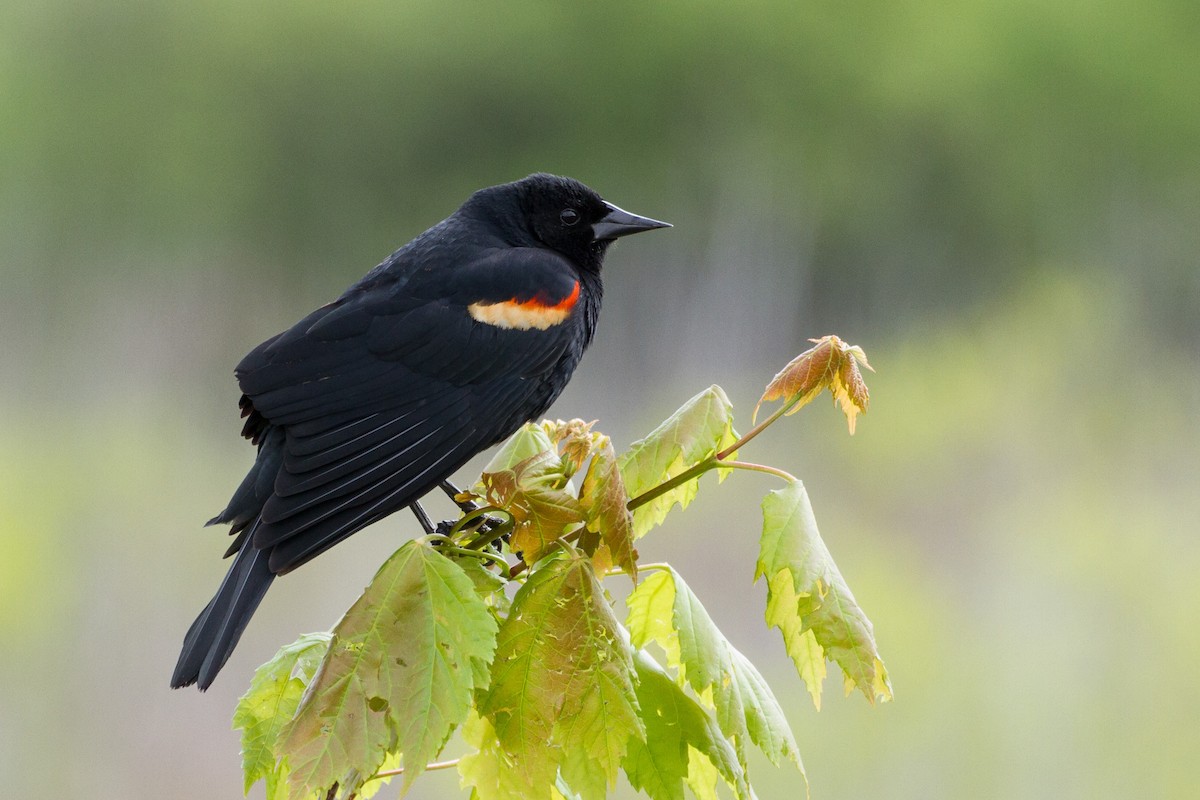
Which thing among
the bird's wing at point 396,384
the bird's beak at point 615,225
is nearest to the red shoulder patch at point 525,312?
the bird's wing at point 396,384

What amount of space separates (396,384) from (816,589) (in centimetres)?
50

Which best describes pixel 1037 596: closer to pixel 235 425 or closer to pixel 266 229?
pixel 235 425

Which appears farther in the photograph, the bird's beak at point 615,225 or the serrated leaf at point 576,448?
the bird's beak at point 615,225

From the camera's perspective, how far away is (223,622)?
0.76 m

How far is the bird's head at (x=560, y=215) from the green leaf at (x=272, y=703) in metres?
0.75

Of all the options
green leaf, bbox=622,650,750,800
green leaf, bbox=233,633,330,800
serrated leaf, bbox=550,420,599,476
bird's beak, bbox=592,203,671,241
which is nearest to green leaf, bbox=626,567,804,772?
green leaf, bbox=622,650,750,800

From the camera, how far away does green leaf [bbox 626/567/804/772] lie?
0.65 m

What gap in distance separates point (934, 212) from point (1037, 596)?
2096 mm

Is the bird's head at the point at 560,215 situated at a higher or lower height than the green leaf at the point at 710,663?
higher

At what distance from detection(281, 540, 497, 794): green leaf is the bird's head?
2.60ft

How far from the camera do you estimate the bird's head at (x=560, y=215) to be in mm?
1361

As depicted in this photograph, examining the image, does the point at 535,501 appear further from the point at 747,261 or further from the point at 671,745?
the point at 747,261

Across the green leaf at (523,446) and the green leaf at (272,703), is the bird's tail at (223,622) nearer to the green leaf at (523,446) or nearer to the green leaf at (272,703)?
the green leaf at (272,703)

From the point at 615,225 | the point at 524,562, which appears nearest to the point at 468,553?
the point at 524,562
